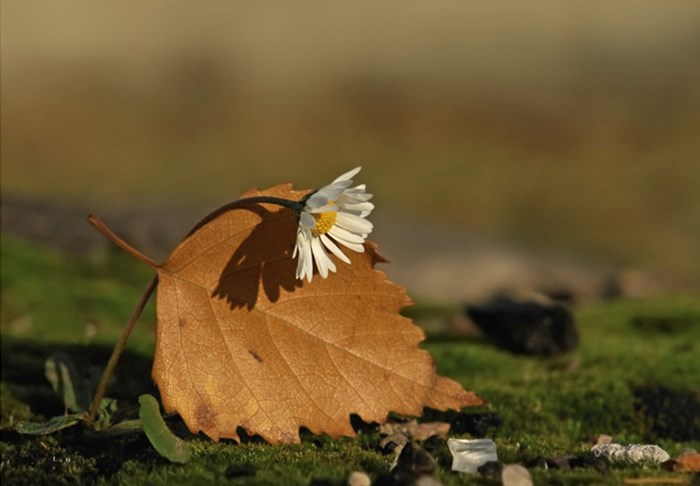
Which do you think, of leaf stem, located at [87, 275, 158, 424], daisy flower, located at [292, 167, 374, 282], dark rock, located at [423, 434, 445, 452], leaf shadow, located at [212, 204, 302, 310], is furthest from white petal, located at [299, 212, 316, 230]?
dark rock, located at [423, 434, 445, 452]

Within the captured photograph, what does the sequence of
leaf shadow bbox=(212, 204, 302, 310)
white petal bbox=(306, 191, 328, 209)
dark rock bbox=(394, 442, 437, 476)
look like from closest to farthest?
dark rock bbox=(394, 442, 437, 476)
white petal bbox=(306, 191, 328, 209)
leaf shadow bbox=(212, 204, 302, 310)

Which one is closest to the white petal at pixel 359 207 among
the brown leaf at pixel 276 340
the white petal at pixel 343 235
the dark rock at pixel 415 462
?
the white petal at pixel 343 235

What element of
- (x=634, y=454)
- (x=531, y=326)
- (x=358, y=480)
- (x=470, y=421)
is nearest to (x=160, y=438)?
(x=358, y=480)

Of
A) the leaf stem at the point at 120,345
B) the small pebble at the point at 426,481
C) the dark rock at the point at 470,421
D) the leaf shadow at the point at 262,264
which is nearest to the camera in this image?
the small pebble at the point at 426,481

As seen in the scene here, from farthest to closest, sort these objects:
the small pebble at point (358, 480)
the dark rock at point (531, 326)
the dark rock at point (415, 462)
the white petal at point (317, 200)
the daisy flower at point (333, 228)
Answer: the dark rock at point (531, 326)
the daisy flower at point (333, 228)
the white petal at point (317, 200)
the dark rock at point (415, 462)
the small pebble at point (358, 480)

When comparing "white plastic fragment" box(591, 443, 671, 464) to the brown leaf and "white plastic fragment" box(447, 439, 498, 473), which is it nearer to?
"white plastic fragment" box(447, 439, 498, 473)

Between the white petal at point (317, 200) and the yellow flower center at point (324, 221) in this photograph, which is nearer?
the white petal at point (317, 200)

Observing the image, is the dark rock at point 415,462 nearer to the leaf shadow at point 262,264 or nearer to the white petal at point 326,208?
the leaf shadow at point 262,264
